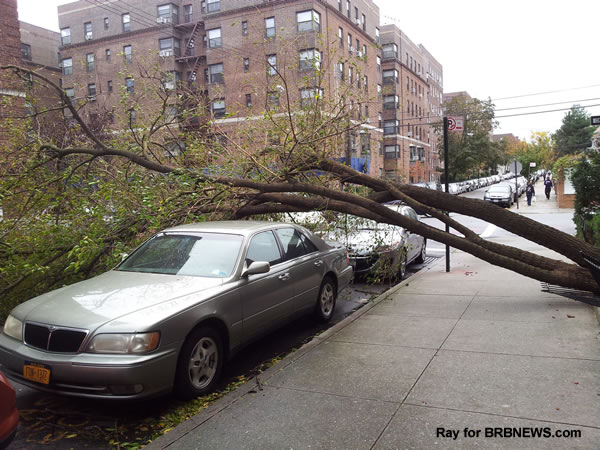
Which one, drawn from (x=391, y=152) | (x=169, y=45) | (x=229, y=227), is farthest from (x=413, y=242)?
(x=391, y=152)

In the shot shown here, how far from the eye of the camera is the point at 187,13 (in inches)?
1668

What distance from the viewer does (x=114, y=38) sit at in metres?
43.0

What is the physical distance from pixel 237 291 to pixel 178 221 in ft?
9.52

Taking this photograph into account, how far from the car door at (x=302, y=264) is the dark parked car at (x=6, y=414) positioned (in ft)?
11.7

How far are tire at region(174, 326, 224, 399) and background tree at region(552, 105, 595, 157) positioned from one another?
82413 millimetres

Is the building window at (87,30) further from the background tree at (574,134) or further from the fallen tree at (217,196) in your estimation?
the background tree at (574,134)

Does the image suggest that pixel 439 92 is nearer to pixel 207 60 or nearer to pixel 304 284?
pixel 207 60

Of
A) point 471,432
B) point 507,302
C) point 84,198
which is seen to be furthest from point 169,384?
point 507,302

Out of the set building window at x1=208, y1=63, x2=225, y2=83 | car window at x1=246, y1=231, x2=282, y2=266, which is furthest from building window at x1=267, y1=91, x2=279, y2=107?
building window at x1=208, y1=63, x2=225, y2=83

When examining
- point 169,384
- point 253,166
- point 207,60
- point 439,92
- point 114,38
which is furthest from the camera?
point 439,92

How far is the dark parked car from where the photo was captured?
288 cm

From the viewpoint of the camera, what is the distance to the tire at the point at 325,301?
697 cm

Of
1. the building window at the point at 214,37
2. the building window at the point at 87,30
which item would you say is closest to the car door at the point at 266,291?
the building window at the point at 214,37

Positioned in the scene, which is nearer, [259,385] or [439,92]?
[259,385]
